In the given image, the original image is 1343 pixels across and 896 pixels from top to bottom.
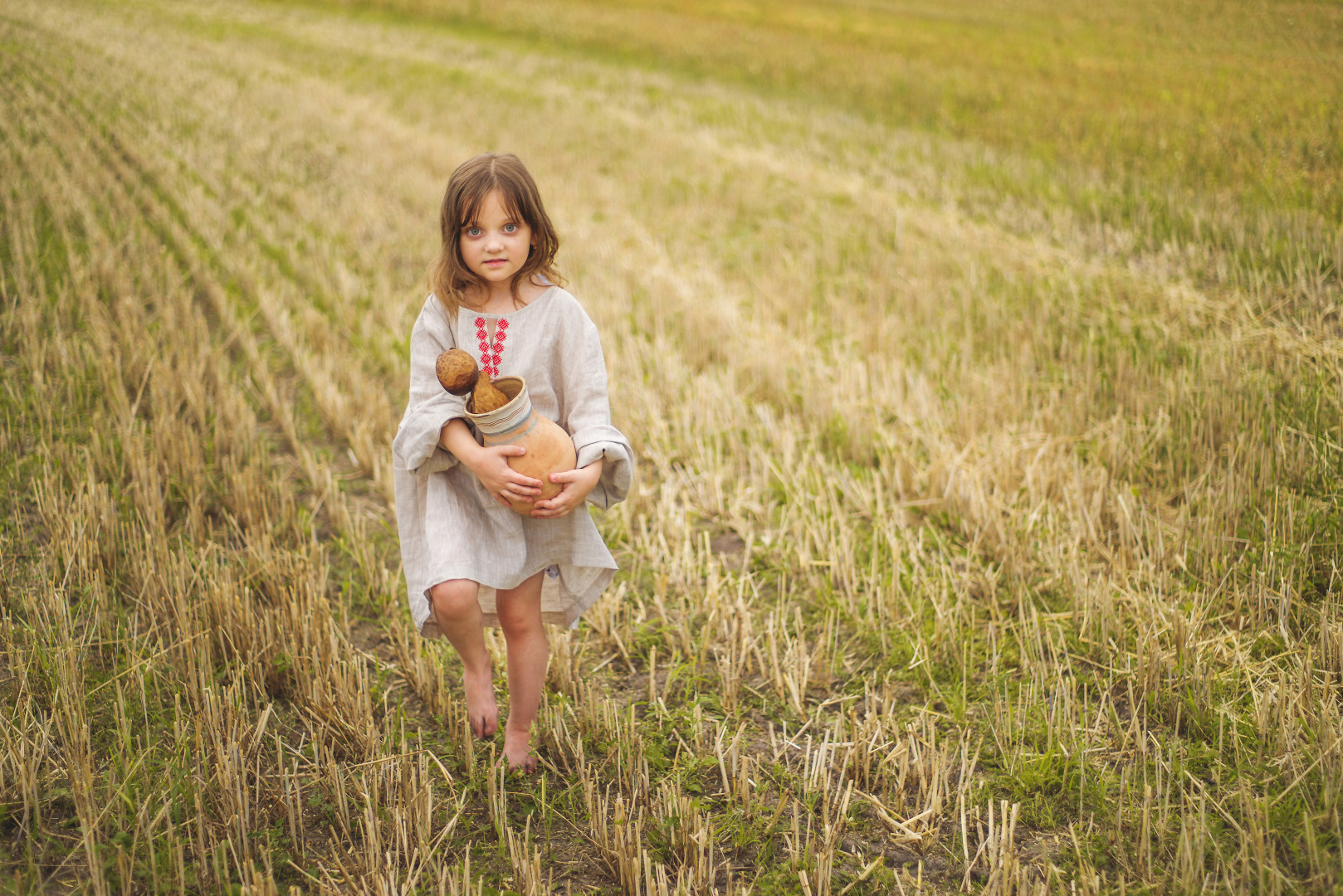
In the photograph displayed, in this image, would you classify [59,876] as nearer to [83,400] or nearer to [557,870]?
[557,870]

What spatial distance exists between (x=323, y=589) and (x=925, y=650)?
213 cm

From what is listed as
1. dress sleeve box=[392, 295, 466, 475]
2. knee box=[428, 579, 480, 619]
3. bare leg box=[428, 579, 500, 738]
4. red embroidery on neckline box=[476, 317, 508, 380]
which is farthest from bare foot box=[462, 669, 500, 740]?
red embroidery on neckline box=[476, 317, 508, 380]

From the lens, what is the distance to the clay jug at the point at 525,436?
193 cm

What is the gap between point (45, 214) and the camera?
268 inches

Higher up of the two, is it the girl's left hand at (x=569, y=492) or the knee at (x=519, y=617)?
the girl's left hand at (x=569, y=492)

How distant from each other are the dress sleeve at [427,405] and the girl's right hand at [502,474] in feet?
0.44

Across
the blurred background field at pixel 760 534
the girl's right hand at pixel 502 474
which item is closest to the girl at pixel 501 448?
the girl's right hand at pixel 502 474

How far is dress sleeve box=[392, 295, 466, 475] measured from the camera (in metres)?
2.06

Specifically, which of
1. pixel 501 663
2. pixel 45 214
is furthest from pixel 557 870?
pixel 45 214

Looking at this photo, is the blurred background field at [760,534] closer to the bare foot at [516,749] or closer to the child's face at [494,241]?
the bare foot at [516,749]

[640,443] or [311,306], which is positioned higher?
[311,306]

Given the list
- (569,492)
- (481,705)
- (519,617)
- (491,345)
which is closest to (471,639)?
(519,617)

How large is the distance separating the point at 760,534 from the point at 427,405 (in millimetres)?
1915

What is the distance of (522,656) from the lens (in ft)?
7.57
